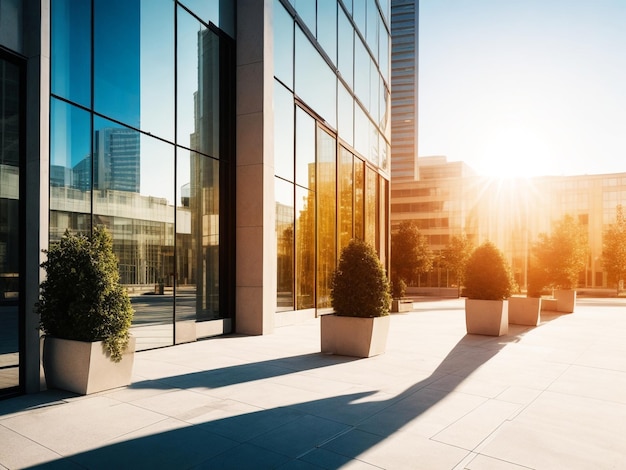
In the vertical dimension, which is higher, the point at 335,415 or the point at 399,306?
the point at 335,415

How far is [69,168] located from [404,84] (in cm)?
A: 12016

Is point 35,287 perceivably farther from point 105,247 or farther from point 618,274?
point 618,274

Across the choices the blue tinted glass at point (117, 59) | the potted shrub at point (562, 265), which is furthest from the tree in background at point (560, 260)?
the blue tinted glass at point (117, 59)

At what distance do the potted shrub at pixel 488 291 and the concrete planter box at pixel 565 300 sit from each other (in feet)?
36.0

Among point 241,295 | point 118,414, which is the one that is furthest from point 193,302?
point 118,414

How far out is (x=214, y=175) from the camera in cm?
1355

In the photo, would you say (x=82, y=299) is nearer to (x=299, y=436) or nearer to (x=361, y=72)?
(x=299, y=436)

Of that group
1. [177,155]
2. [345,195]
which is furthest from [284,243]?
[345,195]

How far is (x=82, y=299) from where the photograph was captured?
6891 mm

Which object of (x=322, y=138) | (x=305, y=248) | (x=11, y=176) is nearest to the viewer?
(x=11, y=176)

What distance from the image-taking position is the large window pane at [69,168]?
29.5ft

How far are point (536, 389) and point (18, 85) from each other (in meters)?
9.55

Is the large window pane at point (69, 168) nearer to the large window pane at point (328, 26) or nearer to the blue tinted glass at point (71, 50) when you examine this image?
the blue tinted glass at point (71, 50)

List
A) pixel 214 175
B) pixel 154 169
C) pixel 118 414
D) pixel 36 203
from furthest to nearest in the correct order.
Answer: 1. pixel 214 175
2. pixel 154 169
3. pixel 36 203
4. pixel 118 414
